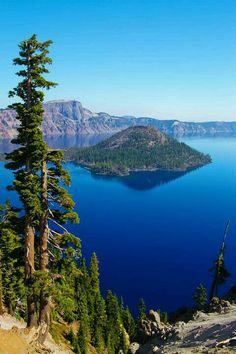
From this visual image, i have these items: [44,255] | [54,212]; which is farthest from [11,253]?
[54,212]

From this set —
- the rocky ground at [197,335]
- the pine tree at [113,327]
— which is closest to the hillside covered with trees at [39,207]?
the rocky ground at [197,335]

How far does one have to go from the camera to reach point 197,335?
34.8m

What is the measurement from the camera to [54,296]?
2909 cm

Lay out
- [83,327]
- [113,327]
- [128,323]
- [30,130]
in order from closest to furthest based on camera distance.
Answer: [30,130], [83,327], [113,327], [128,323]

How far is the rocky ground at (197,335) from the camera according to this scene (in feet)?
95.5

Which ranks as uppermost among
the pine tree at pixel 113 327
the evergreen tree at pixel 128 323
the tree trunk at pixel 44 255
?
the tree trunk at pixel 44 255

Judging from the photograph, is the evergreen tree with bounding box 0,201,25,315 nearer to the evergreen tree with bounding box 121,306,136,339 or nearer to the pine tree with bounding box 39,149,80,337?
the pine tree with bounding box 39,149,80,337

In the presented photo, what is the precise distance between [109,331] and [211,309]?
2073 inches

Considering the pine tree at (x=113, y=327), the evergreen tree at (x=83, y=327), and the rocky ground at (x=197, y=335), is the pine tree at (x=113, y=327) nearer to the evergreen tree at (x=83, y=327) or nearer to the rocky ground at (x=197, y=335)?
the evergreen tree at (x=83, y=327)

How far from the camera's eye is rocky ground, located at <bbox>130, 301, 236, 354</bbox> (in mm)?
29094

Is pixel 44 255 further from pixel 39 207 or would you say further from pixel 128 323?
pixel 128 323

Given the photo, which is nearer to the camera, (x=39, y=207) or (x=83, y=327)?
(x=39, y=207)

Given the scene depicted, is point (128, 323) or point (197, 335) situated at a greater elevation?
point (197, 335)

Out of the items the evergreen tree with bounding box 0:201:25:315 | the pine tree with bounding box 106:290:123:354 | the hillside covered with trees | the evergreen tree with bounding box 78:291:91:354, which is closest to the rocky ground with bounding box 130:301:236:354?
the hillside covered with trees
